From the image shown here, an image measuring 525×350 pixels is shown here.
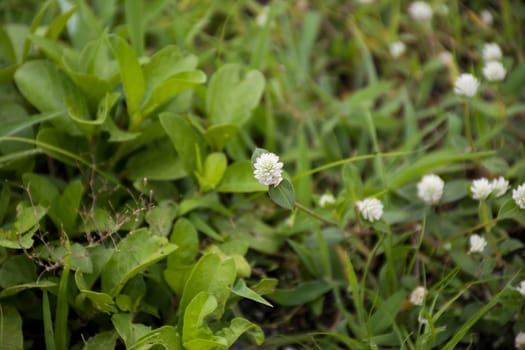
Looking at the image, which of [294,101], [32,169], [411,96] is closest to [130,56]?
[32,169]

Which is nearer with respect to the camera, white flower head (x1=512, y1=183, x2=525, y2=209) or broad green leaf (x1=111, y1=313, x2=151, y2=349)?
broad green leaf (x1=111, y1=313, x2=151, y2=349)

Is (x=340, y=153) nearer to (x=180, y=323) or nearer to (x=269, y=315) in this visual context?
(x=269, y=315)

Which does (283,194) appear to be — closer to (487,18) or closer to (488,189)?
(488,189)

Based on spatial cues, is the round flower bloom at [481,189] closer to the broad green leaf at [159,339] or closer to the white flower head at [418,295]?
the white flower head at [418,295]

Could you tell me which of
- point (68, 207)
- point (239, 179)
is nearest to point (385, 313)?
point (239, 179)

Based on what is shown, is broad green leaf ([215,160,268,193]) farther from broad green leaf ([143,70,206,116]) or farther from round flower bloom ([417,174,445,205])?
round flower bloom ([417,174,445,205])

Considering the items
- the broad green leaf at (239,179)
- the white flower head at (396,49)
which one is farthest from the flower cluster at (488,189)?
the white flower head at (396,49)

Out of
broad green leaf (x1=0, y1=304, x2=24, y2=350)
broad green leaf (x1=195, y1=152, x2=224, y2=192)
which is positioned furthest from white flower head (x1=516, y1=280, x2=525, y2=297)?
broad green leaf (x1=0, y1=304, x2=24, y2=350)
